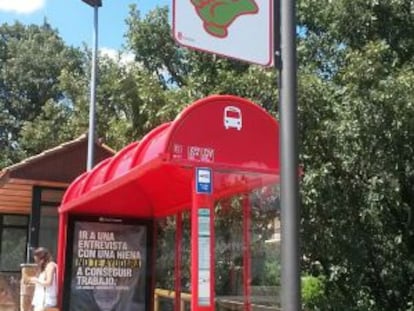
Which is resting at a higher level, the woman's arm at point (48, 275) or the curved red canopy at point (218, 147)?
the curved red canopy at point (218, 147)

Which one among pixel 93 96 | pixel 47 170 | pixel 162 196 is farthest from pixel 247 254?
pixel 93 96

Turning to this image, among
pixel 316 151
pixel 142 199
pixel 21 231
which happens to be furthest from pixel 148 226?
pixel 21 231

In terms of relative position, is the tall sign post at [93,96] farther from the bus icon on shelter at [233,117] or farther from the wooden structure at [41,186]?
the bus icon on shelter at [233,117]

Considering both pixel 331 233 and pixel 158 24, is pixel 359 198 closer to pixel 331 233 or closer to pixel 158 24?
pixel 331 233

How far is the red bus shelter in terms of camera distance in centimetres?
540

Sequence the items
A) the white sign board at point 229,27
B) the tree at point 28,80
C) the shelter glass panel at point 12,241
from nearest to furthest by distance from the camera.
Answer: the white sign board at point 229,27, the shelter glass panel at point 12,241, the tree at point 28,80

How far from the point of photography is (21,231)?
1736 cm

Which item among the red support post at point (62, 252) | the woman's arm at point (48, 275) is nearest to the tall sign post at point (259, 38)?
the red support post at point (62, 252)

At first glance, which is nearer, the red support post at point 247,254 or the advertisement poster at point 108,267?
the red support post at point 247,254

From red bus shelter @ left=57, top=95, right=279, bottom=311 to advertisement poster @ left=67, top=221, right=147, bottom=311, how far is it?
1 centimetres

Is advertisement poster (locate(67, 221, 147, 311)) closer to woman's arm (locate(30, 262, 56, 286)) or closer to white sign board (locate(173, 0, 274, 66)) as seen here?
woman's arm (locate(30, 262, 56, 286))

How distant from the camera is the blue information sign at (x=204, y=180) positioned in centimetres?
532

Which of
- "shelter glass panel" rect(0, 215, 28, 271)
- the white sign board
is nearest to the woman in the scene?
the white sign board

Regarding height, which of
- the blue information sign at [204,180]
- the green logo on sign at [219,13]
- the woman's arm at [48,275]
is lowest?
the woman's arm at [48,275]
